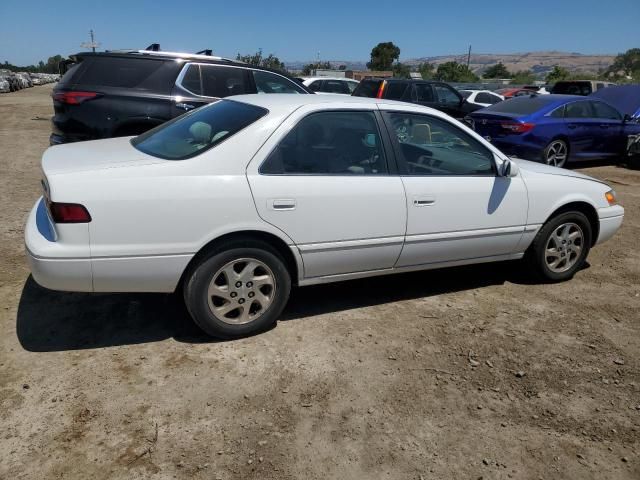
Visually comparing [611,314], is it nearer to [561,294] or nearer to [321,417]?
[561,294]

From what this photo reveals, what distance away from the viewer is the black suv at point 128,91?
6359 millimetres

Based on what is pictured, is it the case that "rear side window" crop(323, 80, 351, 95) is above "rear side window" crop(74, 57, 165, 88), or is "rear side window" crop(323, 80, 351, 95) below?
below

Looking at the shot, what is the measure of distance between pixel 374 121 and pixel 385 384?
6.13 feet

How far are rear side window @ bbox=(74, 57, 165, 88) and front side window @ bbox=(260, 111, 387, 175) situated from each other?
153 inches

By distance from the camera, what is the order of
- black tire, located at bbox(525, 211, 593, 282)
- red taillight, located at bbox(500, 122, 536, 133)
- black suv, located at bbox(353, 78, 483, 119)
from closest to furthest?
black tire, located at bbox(525, 211, 593, 282), red taillight, located at bbox(500, 122, 536, 133), black suv, located at bbox(353, 78, 483, 119)

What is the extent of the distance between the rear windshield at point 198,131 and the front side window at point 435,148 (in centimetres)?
108

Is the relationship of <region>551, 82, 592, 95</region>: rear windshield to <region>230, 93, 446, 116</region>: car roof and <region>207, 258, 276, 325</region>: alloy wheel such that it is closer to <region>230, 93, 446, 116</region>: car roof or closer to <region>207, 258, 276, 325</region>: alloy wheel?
<region>230, 93, 446, 116</region>: car roof

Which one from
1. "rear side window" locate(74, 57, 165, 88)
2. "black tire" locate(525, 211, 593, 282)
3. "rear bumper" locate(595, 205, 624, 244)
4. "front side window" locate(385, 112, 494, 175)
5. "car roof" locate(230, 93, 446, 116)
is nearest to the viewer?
"car roof" locate(230, 93, 446, 116)

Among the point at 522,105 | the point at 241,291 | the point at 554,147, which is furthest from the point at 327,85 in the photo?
the point at 241,291

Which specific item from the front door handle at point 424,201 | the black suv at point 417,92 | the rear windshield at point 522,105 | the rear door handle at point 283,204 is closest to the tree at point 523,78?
the black suv at point 417,92

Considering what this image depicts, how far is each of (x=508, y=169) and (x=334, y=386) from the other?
7.40ft

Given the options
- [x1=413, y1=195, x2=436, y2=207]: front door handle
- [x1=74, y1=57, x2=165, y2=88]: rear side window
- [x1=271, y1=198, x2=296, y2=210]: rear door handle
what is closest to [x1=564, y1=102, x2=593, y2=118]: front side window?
[x1=413, y1=195, x2=436, y2=207]: front door handle

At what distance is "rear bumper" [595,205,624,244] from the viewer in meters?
4.80

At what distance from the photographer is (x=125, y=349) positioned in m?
3.39
